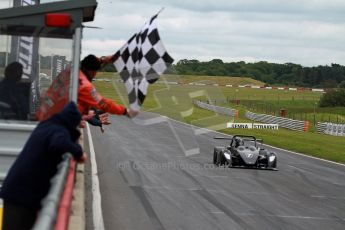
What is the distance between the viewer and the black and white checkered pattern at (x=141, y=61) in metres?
7.86

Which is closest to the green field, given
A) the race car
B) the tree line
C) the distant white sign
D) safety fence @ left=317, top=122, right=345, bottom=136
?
the distant white sign

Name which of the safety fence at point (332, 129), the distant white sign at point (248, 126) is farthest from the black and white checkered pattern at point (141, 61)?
the safety fence at point (332, 129)

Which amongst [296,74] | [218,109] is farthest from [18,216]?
[296,74]

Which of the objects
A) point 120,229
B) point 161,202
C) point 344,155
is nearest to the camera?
point 120,229

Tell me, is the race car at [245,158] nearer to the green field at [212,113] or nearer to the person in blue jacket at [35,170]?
the green field at [212,113]

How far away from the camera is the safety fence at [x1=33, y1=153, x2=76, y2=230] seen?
12.1 ft

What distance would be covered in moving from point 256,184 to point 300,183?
1.79 m

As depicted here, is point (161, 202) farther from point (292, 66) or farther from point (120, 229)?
point (292, 66)

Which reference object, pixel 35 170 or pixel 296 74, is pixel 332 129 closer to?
pixel 35 170

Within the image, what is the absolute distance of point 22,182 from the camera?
5301 millimetres

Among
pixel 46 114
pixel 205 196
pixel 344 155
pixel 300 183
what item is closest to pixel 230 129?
pixel 344 155

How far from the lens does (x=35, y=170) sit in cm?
531

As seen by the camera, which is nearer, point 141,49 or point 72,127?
point 72,127

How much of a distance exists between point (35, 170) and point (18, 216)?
0.44 metres
